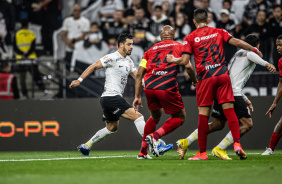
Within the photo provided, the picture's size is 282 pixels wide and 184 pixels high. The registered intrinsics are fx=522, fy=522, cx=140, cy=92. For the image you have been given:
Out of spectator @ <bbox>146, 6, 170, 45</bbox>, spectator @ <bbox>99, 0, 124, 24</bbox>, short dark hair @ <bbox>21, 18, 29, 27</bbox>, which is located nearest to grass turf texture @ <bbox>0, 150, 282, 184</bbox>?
spectator @ <bbox>146, 6, 170, 45</bbox>

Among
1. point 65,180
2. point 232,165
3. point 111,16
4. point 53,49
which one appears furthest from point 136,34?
point 65,180

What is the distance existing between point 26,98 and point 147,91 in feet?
22.1

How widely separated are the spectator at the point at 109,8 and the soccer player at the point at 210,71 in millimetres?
8930

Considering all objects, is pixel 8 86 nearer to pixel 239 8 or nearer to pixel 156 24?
pixel 156 24

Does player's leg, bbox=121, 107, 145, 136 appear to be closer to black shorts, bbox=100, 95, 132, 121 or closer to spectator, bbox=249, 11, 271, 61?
black shorts, bbox=100, 95, 132, 121

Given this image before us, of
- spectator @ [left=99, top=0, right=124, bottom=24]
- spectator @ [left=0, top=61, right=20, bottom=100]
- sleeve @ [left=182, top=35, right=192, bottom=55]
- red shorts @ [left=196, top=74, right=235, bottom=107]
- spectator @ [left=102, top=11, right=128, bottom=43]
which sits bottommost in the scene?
spectator @ [left=0, top=61, right=20, bottom=100]

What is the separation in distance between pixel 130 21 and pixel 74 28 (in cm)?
208

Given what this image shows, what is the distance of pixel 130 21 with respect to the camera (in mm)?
16078

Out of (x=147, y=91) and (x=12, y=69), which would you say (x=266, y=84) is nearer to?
(x=147, y=91)

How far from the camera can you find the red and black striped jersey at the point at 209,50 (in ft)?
26.6

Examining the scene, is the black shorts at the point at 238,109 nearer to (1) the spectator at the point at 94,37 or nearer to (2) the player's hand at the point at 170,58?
(2) the player's hand at the point at 170,58

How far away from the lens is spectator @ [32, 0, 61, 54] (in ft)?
57.8

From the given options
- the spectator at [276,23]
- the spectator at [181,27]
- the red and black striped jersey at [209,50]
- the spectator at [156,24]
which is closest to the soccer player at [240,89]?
the red and black striped jersey at [209,50]

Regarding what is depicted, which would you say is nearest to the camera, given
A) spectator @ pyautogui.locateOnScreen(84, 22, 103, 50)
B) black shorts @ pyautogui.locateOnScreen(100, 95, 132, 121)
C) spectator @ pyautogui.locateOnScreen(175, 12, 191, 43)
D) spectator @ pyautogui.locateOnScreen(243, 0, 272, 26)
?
black shorts @ pyautogui.locateOnScreen(100, 95, 132, 121)
